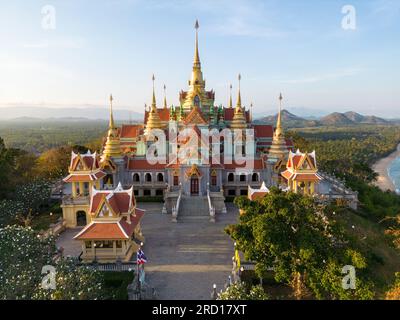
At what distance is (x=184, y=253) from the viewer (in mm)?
25203

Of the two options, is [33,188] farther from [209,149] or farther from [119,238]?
[209,149]

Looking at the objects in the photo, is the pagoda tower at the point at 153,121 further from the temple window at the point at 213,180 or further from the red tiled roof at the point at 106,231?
the red tiled roof at the point at 106,231

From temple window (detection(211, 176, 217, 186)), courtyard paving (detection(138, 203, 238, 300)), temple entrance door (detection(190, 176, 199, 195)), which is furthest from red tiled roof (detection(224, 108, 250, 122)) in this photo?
courtyard paving (detection(138, 203, 238, 300))

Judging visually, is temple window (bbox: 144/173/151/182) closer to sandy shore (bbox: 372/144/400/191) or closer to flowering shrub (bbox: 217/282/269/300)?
flowering shrub (bbox: 217/282/269/300)

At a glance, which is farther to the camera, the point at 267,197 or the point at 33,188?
the point at 33,188

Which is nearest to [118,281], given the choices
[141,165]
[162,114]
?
[141,165]

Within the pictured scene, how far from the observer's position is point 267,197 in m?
18.7

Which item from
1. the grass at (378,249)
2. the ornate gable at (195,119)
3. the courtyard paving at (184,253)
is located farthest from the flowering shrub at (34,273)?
the ornate gable at (195,119)

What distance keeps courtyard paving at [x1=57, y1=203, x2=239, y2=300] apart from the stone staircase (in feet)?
2.50

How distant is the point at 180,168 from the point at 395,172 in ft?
288

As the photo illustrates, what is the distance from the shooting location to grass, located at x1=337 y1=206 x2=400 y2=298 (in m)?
20.1

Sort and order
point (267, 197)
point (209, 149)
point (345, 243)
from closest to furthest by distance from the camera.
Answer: point (345, 243) < point (267, 197) < point (209, 149)

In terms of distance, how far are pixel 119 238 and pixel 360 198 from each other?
31.6 meters
